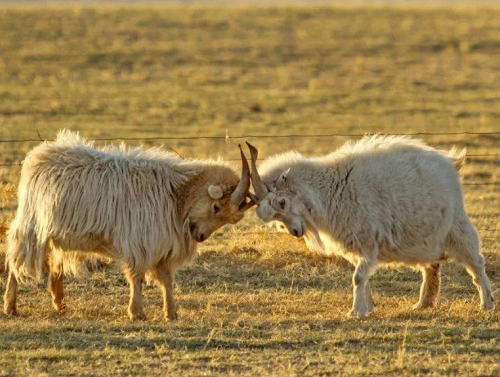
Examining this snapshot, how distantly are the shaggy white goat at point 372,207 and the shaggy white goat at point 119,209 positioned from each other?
494 mm

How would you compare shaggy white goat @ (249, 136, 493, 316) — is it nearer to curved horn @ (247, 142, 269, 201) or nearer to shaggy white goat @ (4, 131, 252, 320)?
curved horn @ (247, 142, 269, 201)

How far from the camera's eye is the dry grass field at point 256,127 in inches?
364

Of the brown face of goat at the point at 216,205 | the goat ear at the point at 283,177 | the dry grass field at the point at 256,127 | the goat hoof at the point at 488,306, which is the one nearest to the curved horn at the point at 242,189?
the brown face of goat at the point at 216,205

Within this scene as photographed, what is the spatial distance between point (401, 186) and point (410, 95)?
27645mm

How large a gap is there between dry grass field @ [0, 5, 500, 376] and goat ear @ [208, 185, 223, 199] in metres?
1.19

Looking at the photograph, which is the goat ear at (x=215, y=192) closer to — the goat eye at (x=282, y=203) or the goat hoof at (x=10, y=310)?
the goat eye at (x=282, y=203)

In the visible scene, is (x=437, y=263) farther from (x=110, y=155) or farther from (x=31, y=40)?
(x=31, y=40)

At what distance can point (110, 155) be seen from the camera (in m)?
11.1

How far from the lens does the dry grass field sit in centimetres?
924

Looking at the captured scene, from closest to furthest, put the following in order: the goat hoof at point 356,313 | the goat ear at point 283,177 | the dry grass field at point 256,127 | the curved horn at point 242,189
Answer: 1. the dry grass field at point 256,127
2. the goat hoof at point 356,313
3. the curved horn at point 242,189
4. the goat ear at point 283,177

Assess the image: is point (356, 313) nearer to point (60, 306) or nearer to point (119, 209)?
point (119, 209)

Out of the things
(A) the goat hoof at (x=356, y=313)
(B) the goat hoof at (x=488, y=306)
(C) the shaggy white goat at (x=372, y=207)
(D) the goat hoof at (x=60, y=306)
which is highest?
(C) the shaggy white goat at (x=372, y=207)

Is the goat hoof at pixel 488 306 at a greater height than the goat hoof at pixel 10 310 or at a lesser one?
lesser

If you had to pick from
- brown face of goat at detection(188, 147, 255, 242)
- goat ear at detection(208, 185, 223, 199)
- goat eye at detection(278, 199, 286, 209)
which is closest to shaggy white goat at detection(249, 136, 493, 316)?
goat eye at detection(278, 199, 286, 209)
